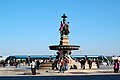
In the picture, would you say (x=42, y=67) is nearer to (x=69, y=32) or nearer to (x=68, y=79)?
(x=69, y=32)

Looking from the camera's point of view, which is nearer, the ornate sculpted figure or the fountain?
the fountain

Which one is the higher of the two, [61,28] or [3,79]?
[61,28]

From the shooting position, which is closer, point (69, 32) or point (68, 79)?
point (68, 79)

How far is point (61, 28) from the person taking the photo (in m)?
49.4

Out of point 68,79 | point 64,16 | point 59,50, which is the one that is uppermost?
point 64,16

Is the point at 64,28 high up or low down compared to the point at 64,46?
up

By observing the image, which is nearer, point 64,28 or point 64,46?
point 64,46

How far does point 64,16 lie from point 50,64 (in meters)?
7.82

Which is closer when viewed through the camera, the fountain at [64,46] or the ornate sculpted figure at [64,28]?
the fountain at [64,46]

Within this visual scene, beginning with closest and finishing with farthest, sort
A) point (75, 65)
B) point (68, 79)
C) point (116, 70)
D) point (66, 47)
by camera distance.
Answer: point (68, 79)
point (116, 70)
point (75, 65)
point (66, 47)

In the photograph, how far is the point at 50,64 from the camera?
4544 centimetres

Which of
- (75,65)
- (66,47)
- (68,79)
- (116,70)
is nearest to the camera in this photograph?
(68,79)

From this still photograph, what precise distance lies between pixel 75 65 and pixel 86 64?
2808 millimetres

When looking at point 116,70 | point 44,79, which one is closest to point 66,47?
point 116,70
